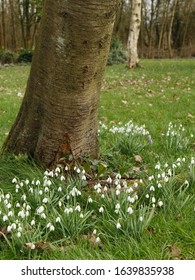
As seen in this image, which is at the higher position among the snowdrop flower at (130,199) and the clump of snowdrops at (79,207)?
the snowdrop flower at (130,199)

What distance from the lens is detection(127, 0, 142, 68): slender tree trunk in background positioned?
54.5 feet

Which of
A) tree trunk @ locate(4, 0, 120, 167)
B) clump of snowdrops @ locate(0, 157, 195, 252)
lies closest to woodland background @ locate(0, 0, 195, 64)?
tree trunk @ locate(4, 0, 120, 167)

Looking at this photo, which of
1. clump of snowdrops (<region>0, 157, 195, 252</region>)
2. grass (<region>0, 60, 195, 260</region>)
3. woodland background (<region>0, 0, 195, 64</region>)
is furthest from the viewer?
woodland background (<region>0, 0, 195, 64</region>)

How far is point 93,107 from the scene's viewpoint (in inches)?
154

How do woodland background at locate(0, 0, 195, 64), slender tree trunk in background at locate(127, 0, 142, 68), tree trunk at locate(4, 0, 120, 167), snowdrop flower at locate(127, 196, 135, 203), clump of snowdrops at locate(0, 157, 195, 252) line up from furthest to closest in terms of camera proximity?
1. woodland background at locate(0, 0, 195, 64)
2. slender tree trunk in background at locate(127, 0, 142, 68)
3. tree trunk at locate(4, 0, 120, 167)
4. snowdrop flower at locate(127, 196, 135, 203)
5. clump of snowdrops at locate(0, 157, 195, 252)

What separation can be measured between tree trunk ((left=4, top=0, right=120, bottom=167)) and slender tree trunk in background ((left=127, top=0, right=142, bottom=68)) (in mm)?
13765

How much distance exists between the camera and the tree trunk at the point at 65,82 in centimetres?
337

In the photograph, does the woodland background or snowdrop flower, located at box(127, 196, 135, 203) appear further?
the woodland background

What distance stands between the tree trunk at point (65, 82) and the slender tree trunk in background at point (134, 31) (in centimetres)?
1377

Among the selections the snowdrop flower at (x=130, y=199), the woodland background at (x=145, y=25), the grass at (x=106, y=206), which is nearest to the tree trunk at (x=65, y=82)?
the grass at (x=106, y=206)

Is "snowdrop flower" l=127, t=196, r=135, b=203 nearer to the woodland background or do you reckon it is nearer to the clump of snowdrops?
the clump of snowdrops

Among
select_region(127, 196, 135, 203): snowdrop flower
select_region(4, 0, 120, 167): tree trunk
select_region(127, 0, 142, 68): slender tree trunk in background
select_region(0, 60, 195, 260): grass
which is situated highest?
select_region(127, 0, 142, 68): slender tree trunk in background

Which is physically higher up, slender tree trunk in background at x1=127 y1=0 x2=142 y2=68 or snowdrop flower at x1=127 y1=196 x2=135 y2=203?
slender tree trunk in background at x1=127 y1=0 x2=142 y2=68

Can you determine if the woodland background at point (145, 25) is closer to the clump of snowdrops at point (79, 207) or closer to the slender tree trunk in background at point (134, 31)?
the slender tree trunk in background at point (134, 31)
